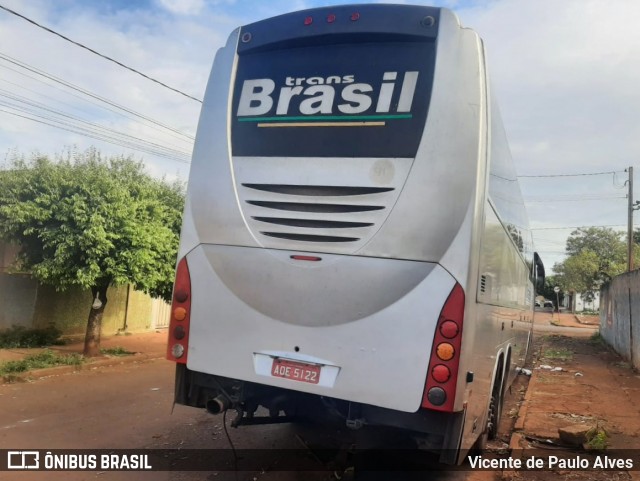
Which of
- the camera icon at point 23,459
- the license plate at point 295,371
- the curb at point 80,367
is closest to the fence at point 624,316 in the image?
the curb at point 80,367

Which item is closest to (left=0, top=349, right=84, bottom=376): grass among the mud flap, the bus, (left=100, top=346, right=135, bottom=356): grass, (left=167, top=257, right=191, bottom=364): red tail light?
(left=100, top=346, right=135, bottom=356): grass

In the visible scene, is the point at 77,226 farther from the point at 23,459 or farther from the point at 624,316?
the point at 624,316

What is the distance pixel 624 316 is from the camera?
1642cm

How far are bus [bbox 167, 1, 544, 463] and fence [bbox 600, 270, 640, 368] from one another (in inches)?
475

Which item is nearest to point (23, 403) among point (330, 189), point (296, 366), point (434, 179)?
point (296, 366)

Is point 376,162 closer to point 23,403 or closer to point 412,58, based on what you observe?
point 412,58

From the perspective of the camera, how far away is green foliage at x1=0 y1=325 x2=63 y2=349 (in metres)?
11.8

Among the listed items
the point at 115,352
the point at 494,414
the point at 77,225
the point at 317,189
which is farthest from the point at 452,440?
the point at 115,352

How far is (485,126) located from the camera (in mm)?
3865

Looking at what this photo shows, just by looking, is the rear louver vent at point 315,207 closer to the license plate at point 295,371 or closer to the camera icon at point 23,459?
the license plate at point 295,371

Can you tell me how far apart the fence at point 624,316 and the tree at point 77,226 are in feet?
40.6

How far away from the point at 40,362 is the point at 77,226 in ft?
8.46

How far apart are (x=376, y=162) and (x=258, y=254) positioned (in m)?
1.13

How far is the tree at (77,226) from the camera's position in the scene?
10055 millimetres
